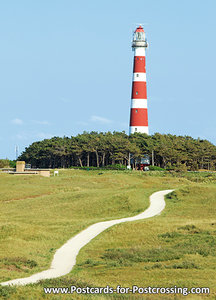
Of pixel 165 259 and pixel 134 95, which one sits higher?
pixel 134 95

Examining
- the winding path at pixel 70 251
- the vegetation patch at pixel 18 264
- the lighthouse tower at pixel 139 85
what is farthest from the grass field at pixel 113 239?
the lighthouse tower at pixel 139 85

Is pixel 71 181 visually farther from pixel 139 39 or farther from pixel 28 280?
pixel 28 280

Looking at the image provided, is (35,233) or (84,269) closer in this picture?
Result: (84,269)

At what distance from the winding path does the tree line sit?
51630 mm

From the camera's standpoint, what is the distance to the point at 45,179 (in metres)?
78.7

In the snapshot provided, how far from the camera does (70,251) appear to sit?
29594 millimetres

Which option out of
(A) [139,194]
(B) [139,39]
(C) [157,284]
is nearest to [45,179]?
(A) [139,194]

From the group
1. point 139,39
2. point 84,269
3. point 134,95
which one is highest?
point 139,39

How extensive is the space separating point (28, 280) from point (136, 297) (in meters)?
5.35

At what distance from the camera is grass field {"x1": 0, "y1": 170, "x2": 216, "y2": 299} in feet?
70.9

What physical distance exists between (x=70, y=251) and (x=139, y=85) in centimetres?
7020

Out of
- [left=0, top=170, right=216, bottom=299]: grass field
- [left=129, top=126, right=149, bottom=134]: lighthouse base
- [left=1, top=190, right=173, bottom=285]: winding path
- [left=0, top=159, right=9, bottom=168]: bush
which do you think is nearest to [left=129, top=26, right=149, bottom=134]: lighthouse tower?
[left=129, top=126, right=149, bottom=134]: lighthouse base

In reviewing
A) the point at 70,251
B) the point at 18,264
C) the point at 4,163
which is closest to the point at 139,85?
the point at 4,163

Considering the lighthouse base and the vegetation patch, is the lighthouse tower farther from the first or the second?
the vegetation patch
